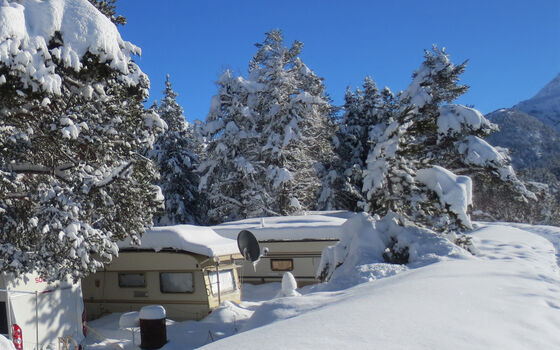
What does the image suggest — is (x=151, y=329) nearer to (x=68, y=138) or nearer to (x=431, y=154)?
(x=68, y=138)

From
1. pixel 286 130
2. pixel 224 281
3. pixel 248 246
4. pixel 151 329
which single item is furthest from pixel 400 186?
pixel 286 130

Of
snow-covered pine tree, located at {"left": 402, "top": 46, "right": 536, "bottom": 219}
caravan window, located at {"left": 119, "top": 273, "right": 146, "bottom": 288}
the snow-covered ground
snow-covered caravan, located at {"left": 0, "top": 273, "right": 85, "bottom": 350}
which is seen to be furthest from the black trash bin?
snow-covered pine tree, located at {"left": 402, "top": 46, "right": 536, "bottom": 219}

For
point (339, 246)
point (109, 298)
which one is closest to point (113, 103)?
point (339, 246)

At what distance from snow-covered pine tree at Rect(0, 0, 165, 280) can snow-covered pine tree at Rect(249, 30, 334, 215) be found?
1531 centimetres

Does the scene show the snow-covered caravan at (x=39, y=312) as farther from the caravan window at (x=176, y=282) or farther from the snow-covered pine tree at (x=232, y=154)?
the snow-covered pine tree at (x=232, y=154)

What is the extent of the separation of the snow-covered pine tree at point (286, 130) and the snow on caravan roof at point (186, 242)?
1083 centimetres

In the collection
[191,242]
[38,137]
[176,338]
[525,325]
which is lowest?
[176,338]

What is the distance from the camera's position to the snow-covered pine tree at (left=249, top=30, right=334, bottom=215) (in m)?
26.6

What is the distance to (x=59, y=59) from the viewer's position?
293 inches

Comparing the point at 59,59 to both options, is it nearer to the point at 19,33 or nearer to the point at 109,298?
the point at 19,33

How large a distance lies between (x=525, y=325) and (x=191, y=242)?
1117 centimetres

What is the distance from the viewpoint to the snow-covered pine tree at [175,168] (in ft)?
99.7

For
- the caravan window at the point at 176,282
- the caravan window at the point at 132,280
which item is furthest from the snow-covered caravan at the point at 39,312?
the caravan window at the point at 132,280

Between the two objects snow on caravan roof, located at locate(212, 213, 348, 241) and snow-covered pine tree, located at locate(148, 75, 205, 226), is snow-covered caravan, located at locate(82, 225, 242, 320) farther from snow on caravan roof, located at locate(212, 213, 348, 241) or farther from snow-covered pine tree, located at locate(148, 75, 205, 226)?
snow-covered pine tree, located at locate(148, 75, 205, 226)
